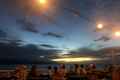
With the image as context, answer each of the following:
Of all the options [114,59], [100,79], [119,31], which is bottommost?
[100,79]

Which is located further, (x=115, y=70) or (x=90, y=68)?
(x=90, y=68)

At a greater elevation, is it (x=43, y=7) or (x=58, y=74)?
(x=43, y=7)

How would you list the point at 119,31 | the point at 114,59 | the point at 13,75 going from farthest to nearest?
the point at 119,31 → the point at 114,59 → the point at 13,75

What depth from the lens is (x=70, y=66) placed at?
13852 mm

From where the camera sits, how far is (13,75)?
33.3 feet

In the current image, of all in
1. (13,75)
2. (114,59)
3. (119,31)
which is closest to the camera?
(13,75)

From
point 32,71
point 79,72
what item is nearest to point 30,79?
point 32,71

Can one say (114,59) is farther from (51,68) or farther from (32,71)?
(32,71)

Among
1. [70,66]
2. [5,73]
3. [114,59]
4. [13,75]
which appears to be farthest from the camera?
[70,66]

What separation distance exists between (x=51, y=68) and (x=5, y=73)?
235 cm

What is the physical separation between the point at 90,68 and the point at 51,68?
6.86 ft

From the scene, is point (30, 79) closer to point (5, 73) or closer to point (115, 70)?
point (5, 73)

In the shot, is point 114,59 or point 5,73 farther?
point 114,59

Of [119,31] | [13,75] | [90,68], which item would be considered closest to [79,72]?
[90,68]
